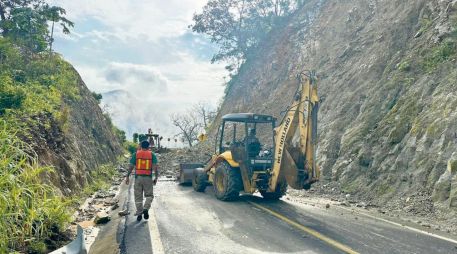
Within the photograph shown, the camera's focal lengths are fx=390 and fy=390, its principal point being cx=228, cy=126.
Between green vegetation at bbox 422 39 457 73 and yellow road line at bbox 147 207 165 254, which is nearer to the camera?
yellow road line at bbox 147 207 165 254

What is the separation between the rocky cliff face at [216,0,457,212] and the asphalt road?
249cm

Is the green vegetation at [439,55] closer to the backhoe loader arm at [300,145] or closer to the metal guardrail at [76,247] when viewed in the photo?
the backhoe loader arm at [300,145]

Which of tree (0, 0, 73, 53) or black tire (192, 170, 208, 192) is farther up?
tree (0, 0, 73, 53)

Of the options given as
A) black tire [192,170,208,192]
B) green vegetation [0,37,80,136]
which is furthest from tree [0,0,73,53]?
black tire [192,170,208,192]

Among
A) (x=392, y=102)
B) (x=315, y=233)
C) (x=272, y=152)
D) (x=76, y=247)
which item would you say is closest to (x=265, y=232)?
(x=315, y=233)

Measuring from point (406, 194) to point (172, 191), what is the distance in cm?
783

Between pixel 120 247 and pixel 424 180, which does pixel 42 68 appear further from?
pixel 424 180

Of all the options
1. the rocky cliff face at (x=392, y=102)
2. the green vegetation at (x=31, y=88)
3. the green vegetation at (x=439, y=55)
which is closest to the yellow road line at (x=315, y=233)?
the rocky cliff face at (x=392, y=102)

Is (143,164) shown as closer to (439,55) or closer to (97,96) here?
(439,55)

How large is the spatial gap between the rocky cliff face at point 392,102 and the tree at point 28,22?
19026 mm

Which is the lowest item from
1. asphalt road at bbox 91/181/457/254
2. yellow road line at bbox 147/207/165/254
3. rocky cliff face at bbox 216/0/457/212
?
yellow road line at bbox 147/207/165/254

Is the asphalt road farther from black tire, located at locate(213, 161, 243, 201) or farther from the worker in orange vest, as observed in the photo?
black tire, located at locate(213, 161, 243, 201)

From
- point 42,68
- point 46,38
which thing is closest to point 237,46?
point 46,38

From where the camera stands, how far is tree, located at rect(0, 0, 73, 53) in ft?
Answer: 81.8
